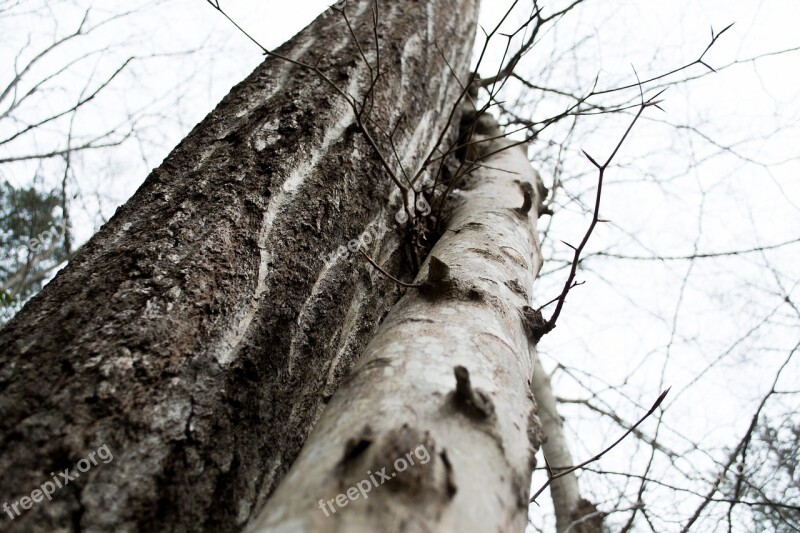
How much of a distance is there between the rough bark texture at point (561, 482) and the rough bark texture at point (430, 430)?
1.08m

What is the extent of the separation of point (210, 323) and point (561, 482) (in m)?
1.92

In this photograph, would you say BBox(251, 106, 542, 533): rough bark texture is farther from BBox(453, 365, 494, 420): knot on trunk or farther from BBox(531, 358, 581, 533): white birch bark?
BBox(531, 358, 581, 533): white birch bark

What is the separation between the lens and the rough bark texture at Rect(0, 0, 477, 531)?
2.02 feet

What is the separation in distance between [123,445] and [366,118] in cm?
88

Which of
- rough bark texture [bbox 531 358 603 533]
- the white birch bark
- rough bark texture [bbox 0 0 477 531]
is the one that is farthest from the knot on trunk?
the white birch bark

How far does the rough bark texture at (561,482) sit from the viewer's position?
195 cm

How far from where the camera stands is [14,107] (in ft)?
9.52

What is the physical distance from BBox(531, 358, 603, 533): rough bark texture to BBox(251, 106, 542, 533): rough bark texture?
108 centimetres

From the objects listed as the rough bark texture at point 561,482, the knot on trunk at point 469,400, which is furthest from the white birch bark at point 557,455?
the knot on trunk at point 469,400

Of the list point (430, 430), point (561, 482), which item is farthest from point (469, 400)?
point (561, 482)

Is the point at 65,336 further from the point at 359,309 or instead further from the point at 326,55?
the point at 326,55

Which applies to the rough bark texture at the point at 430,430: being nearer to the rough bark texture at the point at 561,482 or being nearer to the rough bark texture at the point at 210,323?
the rough bark texture at the point at 210,323

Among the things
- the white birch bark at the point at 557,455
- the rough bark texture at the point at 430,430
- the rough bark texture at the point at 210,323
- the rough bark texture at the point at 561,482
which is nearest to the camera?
the rough bark texture at the point at 430,430

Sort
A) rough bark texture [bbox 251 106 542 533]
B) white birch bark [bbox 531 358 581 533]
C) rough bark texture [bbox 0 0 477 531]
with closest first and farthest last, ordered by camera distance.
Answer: rough bark texture [bbox 251 106 542 533], rough bark texture [bbox 0 0 477 531], white birch bark [bbox 531 358 581 533]
